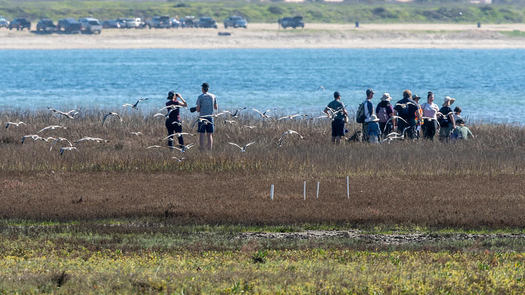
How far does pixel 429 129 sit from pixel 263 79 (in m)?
52.2

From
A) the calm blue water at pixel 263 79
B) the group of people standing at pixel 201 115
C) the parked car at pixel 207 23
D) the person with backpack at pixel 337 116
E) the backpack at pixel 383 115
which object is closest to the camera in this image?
the group of people standing at pixel 201 115

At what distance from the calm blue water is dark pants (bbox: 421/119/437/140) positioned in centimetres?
1779

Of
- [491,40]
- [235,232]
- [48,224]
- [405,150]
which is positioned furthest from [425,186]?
[491,40]

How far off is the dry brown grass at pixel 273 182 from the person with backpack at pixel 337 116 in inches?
18.2

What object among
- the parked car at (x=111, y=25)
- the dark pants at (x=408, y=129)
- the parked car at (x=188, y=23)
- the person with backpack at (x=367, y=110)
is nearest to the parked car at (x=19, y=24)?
the parked car at (x=111, y=25)

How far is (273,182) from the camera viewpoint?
2127 centimetres

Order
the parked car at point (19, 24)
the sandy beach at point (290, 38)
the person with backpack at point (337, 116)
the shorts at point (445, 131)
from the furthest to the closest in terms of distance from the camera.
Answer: the parked car at point (19, 24) → the sandy beach at point (290, 38) → the shorts at point (445, 131) → the person with backpack at point (337, 116)

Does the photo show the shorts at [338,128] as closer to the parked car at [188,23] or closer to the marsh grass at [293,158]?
the marsh grass at [293,158]

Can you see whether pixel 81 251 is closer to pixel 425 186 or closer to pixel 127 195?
pixel 127 195

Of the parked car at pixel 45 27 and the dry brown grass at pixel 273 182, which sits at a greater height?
the dry brown grass at pixel 273 182

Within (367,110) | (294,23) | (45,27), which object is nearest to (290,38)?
(294,23)

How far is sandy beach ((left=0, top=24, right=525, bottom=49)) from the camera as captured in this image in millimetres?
110688

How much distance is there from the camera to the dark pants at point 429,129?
1060 inches

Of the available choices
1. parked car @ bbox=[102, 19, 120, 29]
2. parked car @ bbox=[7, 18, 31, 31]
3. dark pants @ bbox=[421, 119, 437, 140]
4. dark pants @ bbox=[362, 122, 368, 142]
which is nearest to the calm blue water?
parked car @ bbox=[7, 18, 31, 31]
